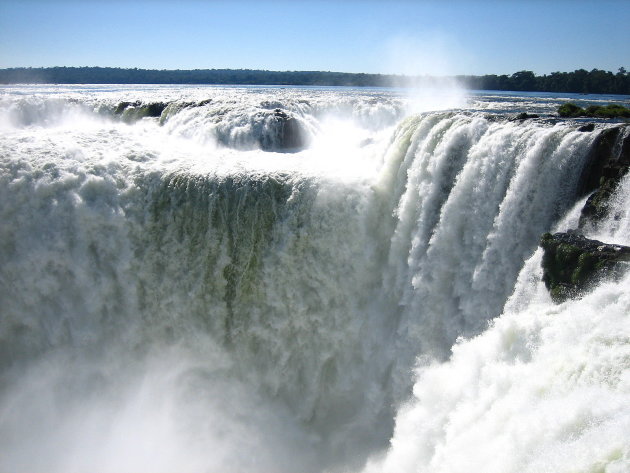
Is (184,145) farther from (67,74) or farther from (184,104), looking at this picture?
(67,74)

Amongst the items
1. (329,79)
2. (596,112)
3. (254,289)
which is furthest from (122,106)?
(329,79)

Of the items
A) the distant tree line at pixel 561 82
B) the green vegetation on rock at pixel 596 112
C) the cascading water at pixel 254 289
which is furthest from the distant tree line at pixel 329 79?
the cascading water at pixel 254 289

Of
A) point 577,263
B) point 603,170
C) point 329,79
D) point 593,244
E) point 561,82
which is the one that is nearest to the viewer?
point 577,263

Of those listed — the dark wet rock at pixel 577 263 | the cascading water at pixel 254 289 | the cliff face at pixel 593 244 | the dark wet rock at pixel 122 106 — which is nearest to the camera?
the dark wet rock at pixel 577 263

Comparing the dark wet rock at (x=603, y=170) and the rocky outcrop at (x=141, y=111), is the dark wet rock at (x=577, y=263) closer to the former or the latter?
the dark wet rock at (x=603, y=170)

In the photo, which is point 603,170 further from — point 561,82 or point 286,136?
point 561,82

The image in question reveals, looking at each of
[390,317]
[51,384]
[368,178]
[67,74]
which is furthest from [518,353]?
[67,74]

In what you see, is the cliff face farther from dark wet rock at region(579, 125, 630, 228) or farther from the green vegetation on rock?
the green vegetation on rock
